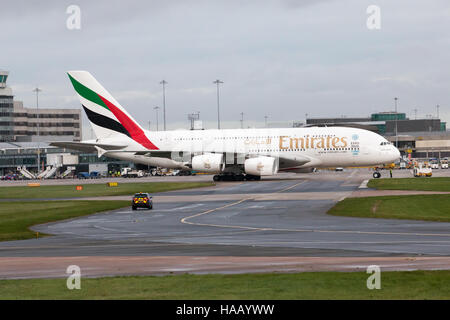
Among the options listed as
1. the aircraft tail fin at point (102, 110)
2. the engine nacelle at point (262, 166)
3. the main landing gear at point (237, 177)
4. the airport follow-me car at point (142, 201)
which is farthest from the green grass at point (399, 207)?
the aircraft tail fin at point (102, 110)

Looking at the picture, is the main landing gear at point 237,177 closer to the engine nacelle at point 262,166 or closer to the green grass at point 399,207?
the engine nacelle at point 262,166

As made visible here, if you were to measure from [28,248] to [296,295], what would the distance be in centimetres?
1772

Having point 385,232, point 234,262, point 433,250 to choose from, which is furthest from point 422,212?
point 234,262

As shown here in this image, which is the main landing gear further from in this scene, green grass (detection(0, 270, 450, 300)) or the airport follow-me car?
green grass (detection(0, 270, 450, 300))

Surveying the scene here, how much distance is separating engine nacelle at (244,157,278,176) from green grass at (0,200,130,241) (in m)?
25.4

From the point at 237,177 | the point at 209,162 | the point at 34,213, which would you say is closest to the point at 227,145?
the point at 209,162

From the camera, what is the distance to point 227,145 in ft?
289

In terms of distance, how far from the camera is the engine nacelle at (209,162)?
8456 centimetres

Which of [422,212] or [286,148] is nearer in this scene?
[422,212]

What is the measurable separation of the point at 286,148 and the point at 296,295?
2679 inches
